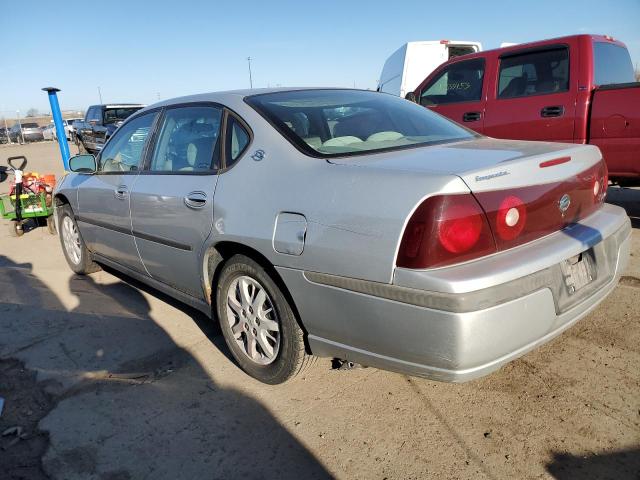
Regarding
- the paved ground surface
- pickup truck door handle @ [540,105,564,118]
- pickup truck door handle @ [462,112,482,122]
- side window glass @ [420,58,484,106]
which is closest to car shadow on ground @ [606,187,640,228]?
pickup truck door handle @ [540,105,564,118]

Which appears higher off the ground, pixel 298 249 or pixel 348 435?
pixel 298 249

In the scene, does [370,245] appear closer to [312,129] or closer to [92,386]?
[312,129]

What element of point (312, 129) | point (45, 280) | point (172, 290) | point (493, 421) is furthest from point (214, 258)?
point (45, 280)

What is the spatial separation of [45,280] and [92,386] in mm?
2421

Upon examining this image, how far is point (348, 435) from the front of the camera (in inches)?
91.6

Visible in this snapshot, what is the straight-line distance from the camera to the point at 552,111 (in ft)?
17.6

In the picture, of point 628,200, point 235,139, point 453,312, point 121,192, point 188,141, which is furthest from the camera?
point 628,200

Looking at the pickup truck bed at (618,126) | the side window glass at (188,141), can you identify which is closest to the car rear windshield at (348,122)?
the side window glass at (188,141)

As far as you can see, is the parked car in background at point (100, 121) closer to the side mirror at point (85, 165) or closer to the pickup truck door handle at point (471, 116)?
the side mirror at point (85, 165)

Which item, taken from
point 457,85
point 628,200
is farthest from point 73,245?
point 628,200

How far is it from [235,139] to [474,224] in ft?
4.82

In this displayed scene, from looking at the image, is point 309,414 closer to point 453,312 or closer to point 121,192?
point 453,312

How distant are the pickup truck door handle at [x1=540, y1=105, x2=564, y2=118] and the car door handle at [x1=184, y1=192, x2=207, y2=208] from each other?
4.11m

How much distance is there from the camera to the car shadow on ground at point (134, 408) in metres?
2.21
